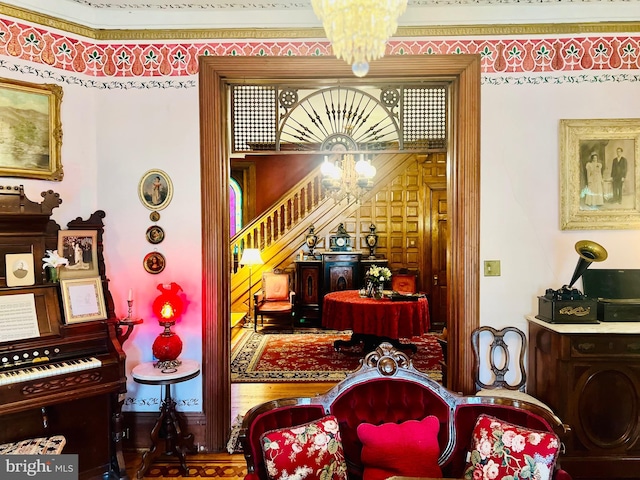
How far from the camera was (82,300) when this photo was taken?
3.13 metres

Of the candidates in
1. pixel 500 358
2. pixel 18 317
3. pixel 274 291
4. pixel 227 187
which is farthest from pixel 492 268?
pixel 274 291

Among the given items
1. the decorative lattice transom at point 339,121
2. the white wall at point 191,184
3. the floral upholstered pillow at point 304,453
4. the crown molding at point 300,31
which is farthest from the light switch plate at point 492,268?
the floral upholstered pillow at point 304,453

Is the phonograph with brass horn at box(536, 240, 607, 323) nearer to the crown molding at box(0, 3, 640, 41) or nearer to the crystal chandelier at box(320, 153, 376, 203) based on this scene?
the crown molding at box(0, 3, 640, 41)

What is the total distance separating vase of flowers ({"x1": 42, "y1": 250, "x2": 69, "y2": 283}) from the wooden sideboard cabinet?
3.61 meters

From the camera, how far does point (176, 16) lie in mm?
3592

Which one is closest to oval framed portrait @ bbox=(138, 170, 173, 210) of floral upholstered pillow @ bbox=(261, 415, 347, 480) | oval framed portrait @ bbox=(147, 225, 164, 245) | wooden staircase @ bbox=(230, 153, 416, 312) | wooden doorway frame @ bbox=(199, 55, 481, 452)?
oval framed portrait @ bbox=(147, 225, 164, 245)

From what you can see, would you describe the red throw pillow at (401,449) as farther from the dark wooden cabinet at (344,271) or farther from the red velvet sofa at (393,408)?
the dark wooden cabinet at (344,271)

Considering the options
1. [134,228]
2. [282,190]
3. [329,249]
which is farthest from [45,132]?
[282,190]

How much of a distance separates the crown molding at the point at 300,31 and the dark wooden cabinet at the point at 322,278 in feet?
16.2

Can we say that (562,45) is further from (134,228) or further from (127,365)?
(127,365)

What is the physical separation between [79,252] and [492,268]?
330 cm

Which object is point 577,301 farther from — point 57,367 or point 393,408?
point 57,367

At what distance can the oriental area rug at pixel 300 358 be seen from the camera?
18.3ft

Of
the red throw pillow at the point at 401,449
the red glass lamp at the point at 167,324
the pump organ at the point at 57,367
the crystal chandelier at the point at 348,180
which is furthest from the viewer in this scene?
the crystal chandelier at the point at 348,180
